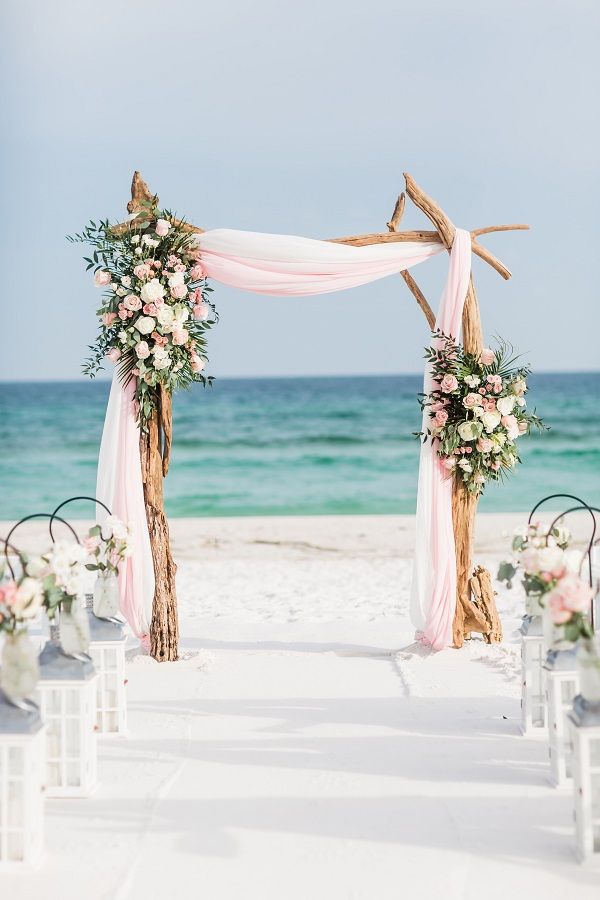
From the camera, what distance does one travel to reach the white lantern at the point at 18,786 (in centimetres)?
303

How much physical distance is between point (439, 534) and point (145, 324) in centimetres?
209

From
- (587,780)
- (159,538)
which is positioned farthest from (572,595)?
(159,538)

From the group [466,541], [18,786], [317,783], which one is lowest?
[317,783]

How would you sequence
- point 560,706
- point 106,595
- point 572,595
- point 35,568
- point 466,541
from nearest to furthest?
point 572,595, point 35,568, point 560,706, point 106,595, point 466,541

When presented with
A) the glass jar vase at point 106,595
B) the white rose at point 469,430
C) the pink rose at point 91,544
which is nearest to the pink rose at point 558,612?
the glass jar vase at point 106,595

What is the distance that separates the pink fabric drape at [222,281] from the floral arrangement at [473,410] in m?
0.68

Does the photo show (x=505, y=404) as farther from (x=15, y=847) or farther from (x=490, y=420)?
(x=15, y=847)

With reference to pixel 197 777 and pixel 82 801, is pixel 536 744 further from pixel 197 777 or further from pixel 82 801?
pixel 82 801

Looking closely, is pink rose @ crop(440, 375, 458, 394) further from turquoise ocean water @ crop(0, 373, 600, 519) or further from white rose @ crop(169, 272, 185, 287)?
turquoise ocean water @ crop(0, 373, 600, 519)

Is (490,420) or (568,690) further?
(490,420)

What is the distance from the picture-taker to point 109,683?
4.48m

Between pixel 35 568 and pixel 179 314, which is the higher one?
pixel 179 314

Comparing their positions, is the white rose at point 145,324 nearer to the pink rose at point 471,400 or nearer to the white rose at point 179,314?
the white rose at point 179,314

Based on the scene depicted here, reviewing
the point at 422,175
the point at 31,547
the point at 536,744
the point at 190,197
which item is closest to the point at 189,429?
the point at 190,197
